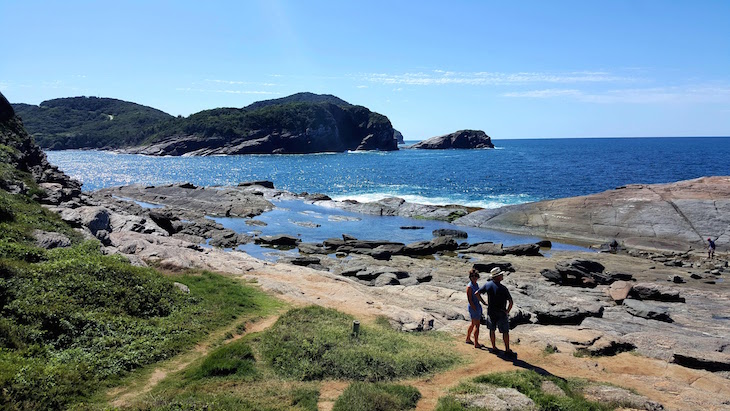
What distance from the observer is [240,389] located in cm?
1019

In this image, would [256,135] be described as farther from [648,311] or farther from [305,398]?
[305,398]

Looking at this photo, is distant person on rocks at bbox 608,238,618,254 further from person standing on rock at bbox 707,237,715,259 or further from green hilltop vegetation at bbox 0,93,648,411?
green hilltop vegetation at bbox 0,93,648,411

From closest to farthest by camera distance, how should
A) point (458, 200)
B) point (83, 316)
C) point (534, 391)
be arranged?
point (534, 391) < point (83, 316) < point (458, 200)

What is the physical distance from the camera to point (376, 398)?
972 cm

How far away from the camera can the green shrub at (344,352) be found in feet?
38.3

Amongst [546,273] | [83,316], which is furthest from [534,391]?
[546,273]

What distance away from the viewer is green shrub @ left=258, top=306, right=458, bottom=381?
38.3 ft

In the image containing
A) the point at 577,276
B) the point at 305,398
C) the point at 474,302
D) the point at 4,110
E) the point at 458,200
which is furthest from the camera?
the point at 458,200

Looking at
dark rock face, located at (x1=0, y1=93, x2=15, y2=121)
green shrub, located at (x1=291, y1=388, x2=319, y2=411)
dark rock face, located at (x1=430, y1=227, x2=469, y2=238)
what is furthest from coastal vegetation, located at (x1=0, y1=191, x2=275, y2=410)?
dark rock face, located at (x1=0, y1=93, x2=15, y2=121)

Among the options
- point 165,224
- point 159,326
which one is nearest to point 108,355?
point 159,326

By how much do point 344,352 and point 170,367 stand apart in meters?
4.68

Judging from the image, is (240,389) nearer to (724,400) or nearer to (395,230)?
(724,400)

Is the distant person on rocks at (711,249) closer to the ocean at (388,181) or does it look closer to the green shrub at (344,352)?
the ocean at (388,181)

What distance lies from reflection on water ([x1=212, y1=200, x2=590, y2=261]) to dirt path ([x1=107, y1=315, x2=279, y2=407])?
21.6m
